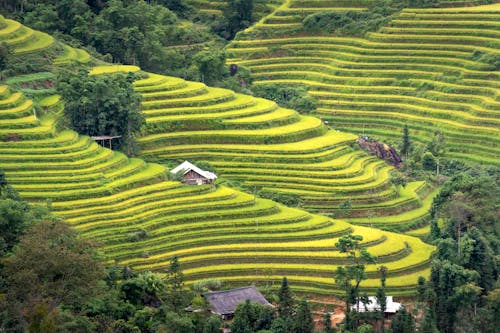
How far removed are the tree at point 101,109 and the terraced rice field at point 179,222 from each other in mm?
1843

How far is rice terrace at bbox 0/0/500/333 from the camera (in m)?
44.2

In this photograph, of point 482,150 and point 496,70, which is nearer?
point 482,150

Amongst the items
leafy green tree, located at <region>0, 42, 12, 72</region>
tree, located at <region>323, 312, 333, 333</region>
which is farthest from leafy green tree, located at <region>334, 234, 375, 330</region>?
leafy green tree, located at <region>0, 42, 12, 72</region>

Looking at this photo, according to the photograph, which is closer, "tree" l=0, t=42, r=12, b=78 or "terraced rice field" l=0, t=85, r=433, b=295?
"terraced rice field" l=0, t=85, r=433, b=295

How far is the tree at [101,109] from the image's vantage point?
53.8 m

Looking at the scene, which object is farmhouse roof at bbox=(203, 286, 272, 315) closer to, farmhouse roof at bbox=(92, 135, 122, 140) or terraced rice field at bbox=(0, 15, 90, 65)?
farmhouse roof at bbox=(92, 135, 122, 140)

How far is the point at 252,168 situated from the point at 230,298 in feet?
32.9

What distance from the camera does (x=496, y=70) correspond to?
6481cm

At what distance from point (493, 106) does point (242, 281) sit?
19.4 metres

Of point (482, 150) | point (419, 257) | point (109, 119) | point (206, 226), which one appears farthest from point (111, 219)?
point (482, 150)

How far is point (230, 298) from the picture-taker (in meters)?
45.6

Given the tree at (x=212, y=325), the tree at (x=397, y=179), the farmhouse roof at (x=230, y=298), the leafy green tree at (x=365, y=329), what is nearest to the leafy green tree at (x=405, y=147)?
the tree at (x=397, y=179)

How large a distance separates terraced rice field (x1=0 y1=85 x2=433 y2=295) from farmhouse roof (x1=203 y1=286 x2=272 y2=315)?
1.25 metres

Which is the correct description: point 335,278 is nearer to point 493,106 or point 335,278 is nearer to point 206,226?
point 206,226
